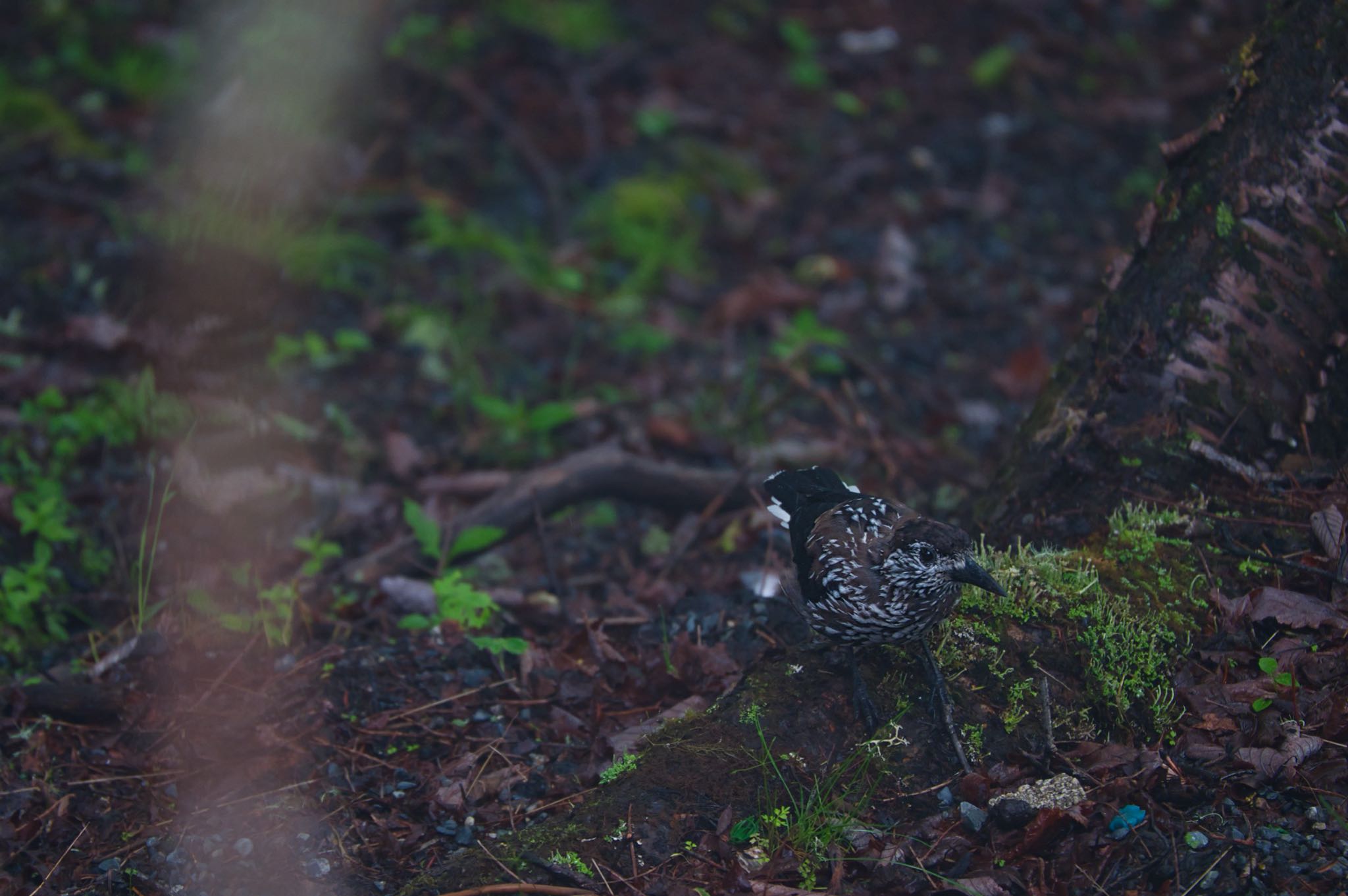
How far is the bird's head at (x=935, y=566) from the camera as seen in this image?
3.08 m

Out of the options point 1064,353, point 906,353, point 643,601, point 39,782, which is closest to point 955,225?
point 906,353

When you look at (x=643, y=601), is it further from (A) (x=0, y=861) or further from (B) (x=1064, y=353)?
(A) (x=0, y=861)

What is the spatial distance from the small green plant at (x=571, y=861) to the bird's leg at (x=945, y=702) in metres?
1.08

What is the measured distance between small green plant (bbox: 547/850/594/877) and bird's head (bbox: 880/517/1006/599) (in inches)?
46.2

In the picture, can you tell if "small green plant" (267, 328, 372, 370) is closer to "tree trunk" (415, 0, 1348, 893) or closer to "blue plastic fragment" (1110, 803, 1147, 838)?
"tree trunk" (415, 0, 1348, 893)

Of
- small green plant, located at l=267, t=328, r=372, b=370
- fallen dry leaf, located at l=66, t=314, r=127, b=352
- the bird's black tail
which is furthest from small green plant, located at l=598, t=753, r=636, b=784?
fallen dry leaf, located at l=66, t=314, r=127, b=352

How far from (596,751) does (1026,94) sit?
6.97 meters

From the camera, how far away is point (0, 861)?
2887 millimetres

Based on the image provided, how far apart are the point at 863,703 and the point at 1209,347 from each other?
1.74 meters

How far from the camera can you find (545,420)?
5.26 meters

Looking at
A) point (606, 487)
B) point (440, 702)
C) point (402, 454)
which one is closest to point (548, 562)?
point (606, 487)

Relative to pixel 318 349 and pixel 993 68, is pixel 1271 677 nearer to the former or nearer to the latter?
pixel 318 349

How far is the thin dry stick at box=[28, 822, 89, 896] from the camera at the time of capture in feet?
9.28

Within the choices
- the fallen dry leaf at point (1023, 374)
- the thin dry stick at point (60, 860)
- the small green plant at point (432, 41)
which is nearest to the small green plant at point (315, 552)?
the thin dry stick at point (60, 860)
